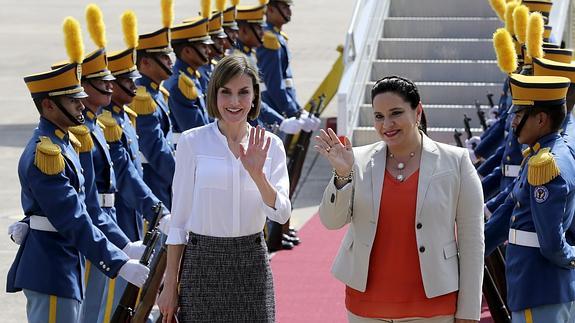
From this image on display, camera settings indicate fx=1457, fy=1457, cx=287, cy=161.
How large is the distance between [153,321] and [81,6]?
18453mm

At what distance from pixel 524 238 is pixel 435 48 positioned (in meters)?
8.72

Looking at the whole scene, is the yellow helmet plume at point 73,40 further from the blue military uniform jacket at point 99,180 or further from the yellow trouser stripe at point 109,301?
the yellow trouser stripe at point 109,301

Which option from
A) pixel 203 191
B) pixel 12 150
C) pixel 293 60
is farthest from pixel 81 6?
pixel 203 191

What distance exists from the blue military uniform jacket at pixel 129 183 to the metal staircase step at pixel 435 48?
7072 millimetres

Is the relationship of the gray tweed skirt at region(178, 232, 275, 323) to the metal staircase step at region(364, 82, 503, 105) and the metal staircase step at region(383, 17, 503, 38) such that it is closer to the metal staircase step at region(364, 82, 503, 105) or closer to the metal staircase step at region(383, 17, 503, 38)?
the metal staircase step at region(364, 82, 503, 105)

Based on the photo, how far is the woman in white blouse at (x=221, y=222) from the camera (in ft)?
17.2

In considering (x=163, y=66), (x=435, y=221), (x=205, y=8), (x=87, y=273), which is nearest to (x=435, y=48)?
(x=205, y=8)

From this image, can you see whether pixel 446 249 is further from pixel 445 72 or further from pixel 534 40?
pixel 445 72

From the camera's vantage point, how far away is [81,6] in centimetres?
2578

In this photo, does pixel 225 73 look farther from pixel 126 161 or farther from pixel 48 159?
pixel 126 161

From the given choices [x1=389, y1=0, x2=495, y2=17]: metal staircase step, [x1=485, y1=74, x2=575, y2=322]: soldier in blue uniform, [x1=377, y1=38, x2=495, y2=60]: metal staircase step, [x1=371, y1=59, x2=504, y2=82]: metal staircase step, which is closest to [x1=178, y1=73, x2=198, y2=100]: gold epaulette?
[x1=485, y1=74, x2=575, y2=322]: soldier in blue uniform

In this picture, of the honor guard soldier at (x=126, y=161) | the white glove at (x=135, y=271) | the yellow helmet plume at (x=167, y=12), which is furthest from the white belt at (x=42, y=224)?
the yellow helmet plume at (x=167, y=12)

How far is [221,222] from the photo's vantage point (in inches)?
207

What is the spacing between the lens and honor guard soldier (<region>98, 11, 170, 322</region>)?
7586mm
